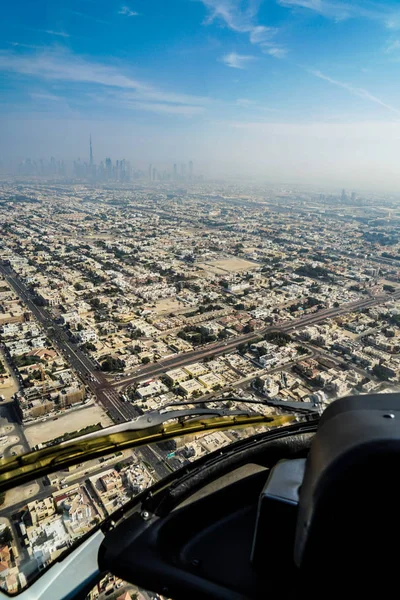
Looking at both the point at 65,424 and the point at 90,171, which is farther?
the point at 90,171

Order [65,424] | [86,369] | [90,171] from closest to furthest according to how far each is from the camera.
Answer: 1. [65,424]
2. [86,369]
3. [90,171]

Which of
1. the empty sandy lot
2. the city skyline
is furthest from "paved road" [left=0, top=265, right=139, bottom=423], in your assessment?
the city skyline

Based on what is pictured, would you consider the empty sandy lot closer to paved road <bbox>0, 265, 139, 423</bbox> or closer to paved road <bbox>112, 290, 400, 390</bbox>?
paved road <bbox>0, 265, 139, 423</bbox>

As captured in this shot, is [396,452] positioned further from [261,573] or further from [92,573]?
[92,573]

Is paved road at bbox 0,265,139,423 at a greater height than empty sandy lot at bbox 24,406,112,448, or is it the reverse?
empty sandy lot at bbox 24,406,112,448

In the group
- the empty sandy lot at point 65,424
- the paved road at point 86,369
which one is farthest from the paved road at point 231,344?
the empty sandy lot at point 65,424

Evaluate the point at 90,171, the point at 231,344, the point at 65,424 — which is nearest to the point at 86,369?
the point at 65,424

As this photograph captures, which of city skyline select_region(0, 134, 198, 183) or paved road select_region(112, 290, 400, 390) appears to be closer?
paved road select_region(112, 290, 400, 390)

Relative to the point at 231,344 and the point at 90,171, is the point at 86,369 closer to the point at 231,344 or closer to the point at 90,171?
the point at 231,344

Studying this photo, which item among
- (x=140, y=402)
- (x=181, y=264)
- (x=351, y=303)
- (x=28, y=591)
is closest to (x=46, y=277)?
(x=181, y=264)
